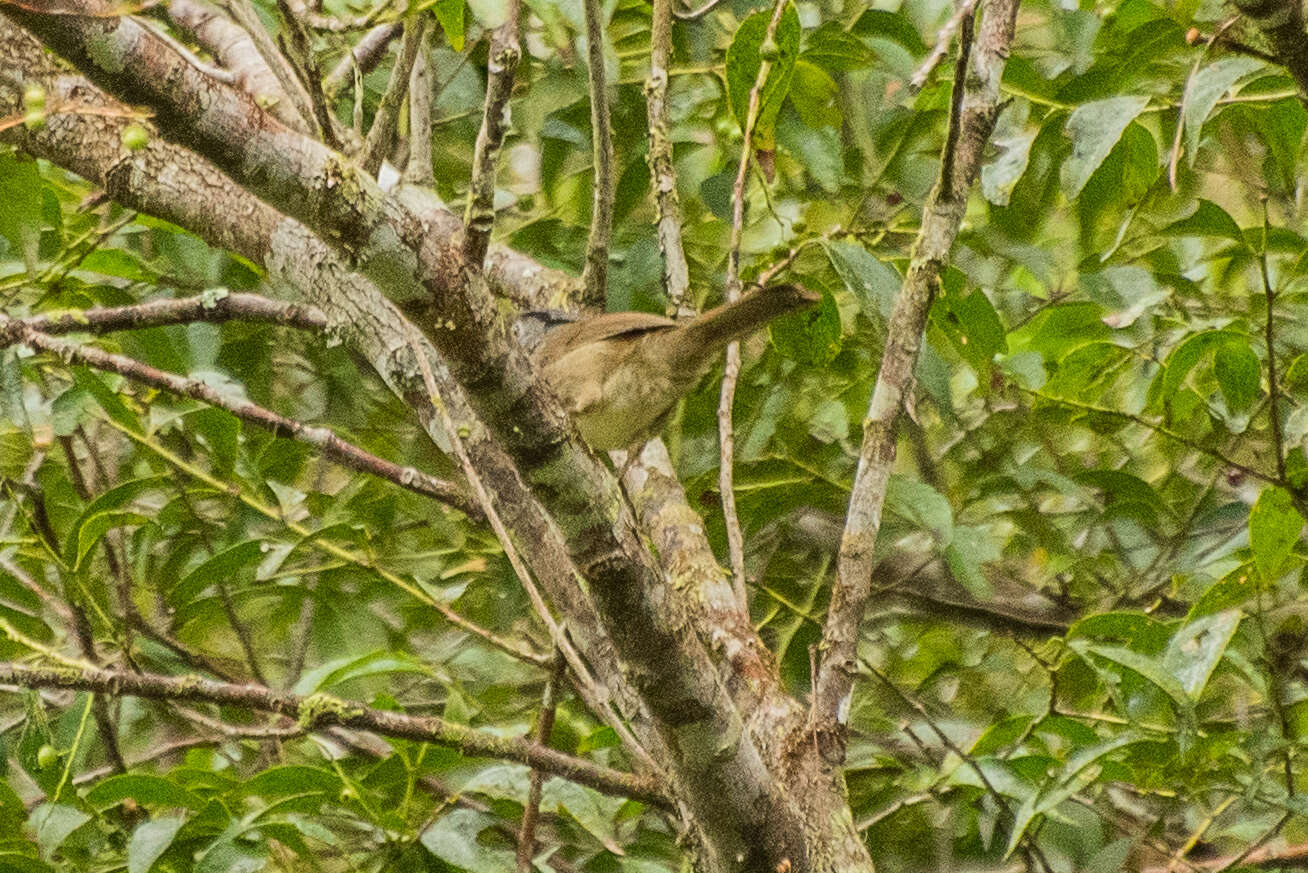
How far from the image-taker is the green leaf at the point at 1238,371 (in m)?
2.38

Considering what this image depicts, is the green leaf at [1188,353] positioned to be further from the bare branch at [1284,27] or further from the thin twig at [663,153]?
the thin twig at [663,153]

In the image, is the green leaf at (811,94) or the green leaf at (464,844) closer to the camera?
the green leaf at (464,844)

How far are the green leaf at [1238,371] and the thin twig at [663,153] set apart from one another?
0.97 metres

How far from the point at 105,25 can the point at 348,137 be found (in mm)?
994

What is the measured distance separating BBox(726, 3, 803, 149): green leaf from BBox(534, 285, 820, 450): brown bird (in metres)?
0.38

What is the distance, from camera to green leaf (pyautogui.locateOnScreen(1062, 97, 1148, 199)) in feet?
7.13

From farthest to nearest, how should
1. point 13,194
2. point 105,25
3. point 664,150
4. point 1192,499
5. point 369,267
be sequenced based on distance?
point 1192,499
point 664,150
point 13,194
point 369,267
point 105,25

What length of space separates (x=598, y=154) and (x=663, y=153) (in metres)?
0.38

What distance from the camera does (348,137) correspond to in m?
2.27

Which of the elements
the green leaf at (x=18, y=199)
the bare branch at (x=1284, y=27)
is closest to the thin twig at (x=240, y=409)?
the green leaf at (x=18, y=199)

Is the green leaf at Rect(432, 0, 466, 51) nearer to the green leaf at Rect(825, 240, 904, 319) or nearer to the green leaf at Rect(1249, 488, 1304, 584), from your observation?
the green leaf at Rect(825, 240, 904, 319)

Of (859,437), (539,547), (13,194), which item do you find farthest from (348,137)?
(859,437)

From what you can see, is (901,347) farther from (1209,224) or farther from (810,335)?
(1209,224)

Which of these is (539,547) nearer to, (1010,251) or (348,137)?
(348,137)
